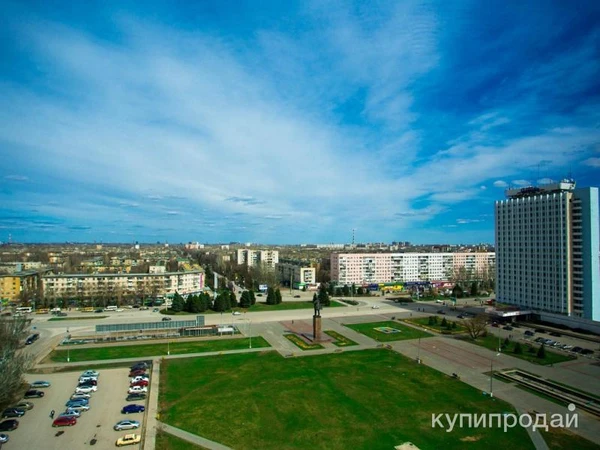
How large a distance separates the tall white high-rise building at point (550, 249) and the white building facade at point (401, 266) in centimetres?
3425

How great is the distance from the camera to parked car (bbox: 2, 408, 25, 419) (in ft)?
68.7

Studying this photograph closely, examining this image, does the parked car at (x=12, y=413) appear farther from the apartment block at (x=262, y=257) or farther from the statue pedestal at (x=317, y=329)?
the apartment block at (x=262, y=257)

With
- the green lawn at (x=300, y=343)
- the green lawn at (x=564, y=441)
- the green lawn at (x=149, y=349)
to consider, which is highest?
the green lawn at (x=300, y=343)

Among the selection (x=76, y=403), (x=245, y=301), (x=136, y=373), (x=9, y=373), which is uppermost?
(x=9, y=373)

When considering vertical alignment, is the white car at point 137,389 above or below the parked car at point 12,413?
above

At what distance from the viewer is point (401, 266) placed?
87062mm

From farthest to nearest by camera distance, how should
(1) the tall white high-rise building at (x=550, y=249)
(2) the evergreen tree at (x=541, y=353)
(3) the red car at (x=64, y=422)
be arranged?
(1) the tall white high-rise building at (x=550, y=249)
(2) the evergreen tree at (x=541, y=353)
(3) the red car at (x=64, y=422)

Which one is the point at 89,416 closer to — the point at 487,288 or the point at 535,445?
the point at 535,445

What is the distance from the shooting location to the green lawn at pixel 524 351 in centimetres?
3238

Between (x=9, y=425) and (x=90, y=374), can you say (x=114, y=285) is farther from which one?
(x=9, y=425)

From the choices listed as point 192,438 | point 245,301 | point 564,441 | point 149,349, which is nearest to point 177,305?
point 245,301

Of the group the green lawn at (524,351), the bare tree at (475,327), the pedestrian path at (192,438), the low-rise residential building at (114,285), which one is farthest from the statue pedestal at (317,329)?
the low-rise residential building at (114,285)

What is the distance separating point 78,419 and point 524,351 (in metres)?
35.7

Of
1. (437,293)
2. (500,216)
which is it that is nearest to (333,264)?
(437,293)
